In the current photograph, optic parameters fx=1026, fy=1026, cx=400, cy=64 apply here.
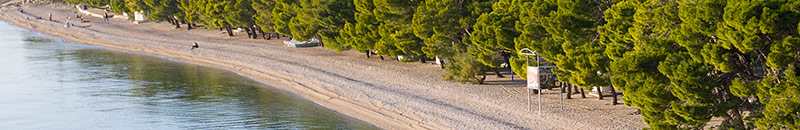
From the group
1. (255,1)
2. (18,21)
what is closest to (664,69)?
(255,1)

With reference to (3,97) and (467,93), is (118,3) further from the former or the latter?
(467,93)

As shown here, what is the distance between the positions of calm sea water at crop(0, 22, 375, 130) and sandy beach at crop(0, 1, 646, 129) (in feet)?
3.82

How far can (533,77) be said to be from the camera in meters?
35.2

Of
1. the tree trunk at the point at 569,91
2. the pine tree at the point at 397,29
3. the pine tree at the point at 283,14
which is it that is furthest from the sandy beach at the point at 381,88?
the pine tree at the point at 283,14

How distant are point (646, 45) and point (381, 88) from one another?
20.3 metres

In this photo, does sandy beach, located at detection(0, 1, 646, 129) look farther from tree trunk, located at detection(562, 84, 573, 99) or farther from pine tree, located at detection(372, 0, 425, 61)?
pine tree, located at detection(372, 0, 425, 61)

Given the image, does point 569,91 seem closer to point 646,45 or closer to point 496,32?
point 496,32

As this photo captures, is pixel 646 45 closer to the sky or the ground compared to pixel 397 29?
closer to the sky

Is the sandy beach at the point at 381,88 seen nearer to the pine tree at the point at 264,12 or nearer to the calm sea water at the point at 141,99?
the calm sea water at the point at 141,99

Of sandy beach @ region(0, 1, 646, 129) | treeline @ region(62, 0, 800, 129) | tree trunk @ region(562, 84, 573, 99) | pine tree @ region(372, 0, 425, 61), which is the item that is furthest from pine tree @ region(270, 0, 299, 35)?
tree trunk @ region(562, 84, 573, 99)

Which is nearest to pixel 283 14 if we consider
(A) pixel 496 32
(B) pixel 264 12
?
(B) pixel 264 12

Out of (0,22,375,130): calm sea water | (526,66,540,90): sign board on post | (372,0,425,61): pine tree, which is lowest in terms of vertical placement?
(0,22,375,130): calm sea water

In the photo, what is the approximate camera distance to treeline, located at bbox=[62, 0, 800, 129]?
954 inches

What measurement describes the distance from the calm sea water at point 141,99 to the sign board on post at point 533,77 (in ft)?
24.0
